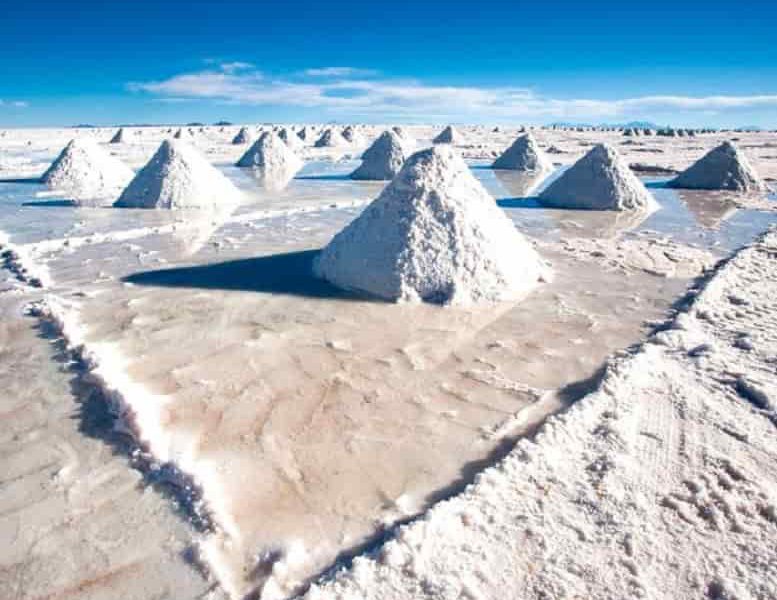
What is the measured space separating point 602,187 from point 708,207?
2.06m

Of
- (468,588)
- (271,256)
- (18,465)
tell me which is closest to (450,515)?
(468,588)

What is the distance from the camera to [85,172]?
12.8 meters

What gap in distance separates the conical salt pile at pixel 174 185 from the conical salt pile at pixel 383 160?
4.70m

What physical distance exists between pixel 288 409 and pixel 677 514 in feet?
5.93

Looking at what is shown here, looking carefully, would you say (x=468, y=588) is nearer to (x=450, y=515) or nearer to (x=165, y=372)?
(x=450, y=515)

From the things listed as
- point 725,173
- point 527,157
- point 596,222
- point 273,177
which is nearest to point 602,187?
point 596,222

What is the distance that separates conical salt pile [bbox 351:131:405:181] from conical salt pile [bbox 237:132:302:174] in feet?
12.4

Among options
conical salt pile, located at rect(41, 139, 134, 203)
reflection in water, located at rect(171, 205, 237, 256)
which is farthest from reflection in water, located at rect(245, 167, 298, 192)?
conical salt pile, located at rect(41, 139, 134, 203)

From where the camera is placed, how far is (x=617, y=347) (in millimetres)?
3639

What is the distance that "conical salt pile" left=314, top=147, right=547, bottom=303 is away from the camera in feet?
14.9

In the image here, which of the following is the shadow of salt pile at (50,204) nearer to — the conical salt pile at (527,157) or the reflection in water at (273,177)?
the reflection in water at (273,177)

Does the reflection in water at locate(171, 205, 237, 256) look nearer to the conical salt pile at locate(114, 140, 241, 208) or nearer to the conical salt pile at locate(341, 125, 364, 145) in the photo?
the conical salt pile at locate(114, 140, 241, 208)

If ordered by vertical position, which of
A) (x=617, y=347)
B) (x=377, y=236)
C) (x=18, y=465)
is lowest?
(x=617, y=347)

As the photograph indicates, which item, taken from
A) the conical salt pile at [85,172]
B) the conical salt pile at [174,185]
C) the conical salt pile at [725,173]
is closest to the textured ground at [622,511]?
the conical salt pile at [174,185]
